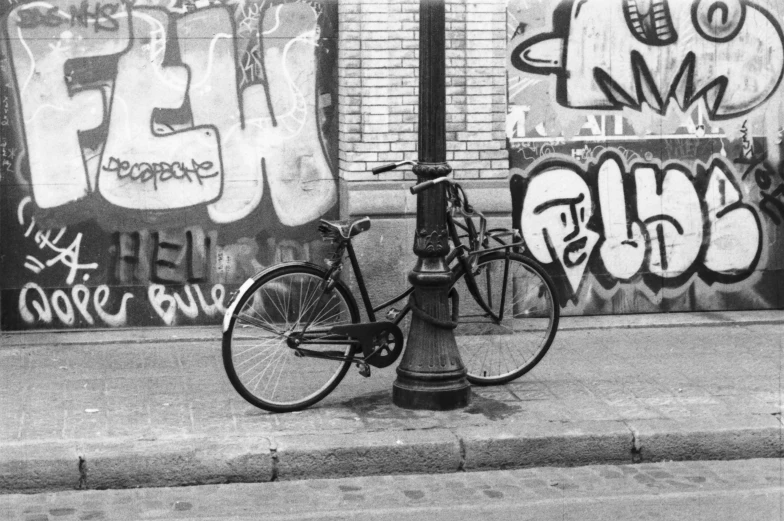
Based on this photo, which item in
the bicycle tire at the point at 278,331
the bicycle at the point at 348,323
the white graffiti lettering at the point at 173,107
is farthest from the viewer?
the white graffiti lettering at the point at 173,107

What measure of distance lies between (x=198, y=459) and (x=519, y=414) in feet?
5.91

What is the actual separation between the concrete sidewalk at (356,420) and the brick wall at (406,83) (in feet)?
5.32

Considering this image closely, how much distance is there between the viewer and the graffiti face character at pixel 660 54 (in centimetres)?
945

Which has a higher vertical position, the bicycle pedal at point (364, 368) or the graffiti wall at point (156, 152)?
the graffiti wall at point (156, 152)

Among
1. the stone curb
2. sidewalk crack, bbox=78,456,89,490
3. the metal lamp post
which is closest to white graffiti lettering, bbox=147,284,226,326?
the metal lamp post

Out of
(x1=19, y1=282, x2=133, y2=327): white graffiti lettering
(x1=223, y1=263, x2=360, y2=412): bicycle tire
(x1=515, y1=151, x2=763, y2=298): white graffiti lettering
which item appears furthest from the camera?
(x1=515, y1=151, x2=763, y2=298): white graffiti lettering

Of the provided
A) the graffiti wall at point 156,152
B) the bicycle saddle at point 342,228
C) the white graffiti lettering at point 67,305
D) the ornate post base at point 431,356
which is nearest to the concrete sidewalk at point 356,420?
the ornate post base at point 431,356

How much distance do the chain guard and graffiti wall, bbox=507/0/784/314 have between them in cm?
255

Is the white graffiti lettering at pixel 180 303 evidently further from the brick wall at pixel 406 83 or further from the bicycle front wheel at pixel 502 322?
the bicycle front wheel at pixel 502 322

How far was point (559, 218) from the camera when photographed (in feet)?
31.4

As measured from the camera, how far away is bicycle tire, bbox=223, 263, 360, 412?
272 inches

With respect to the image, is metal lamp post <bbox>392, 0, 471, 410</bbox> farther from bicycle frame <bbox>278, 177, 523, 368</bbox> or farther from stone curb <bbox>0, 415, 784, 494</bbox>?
stone curb <bbox>0, 415, 784, 494</bbox>

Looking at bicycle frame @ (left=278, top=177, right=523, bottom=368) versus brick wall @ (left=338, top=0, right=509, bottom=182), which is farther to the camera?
brick wall @ (left=338, top=0, right=509, bottom=182)

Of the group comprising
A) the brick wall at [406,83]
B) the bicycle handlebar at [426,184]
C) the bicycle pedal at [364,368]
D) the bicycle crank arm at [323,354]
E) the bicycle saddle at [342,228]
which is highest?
the brick wall at [406,83]
